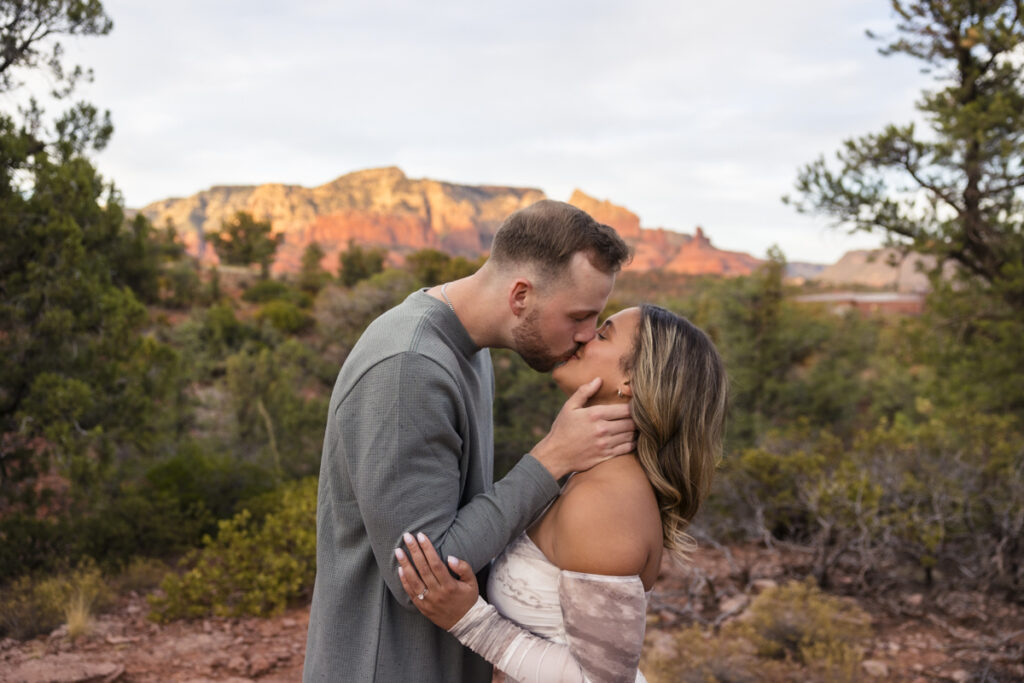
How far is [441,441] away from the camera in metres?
1.56

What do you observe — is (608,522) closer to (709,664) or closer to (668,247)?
(709,664)

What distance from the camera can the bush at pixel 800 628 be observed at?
4.38 m

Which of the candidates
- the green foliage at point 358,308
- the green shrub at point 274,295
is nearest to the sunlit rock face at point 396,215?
the green shrub at point 274,295

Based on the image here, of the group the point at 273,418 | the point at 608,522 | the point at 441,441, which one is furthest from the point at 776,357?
the point at 441,441

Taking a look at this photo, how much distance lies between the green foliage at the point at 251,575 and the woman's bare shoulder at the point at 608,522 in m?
4.39

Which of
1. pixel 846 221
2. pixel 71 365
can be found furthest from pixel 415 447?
pixel 846 221

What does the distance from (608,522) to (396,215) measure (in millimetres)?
138098

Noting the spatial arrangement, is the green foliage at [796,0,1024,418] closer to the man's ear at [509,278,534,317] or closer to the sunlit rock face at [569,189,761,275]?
the man's ear at [509,278,534,317]

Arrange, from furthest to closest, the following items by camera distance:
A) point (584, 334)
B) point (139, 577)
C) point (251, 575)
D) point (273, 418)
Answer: point (273, 418) < point (139, 577) < point (251, 575) < point (584, 334)

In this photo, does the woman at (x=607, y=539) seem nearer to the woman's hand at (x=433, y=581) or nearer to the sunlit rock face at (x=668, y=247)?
the woman's hand at (x=433, y=581)

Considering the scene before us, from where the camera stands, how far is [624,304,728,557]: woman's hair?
180 centimetres

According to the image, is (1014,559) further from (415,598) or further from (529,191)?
(529,191)

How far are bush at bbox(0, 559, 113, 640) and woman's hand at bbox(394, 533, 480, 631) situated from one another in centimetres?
439

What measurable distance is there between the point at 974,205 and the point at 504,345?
9.10 m
